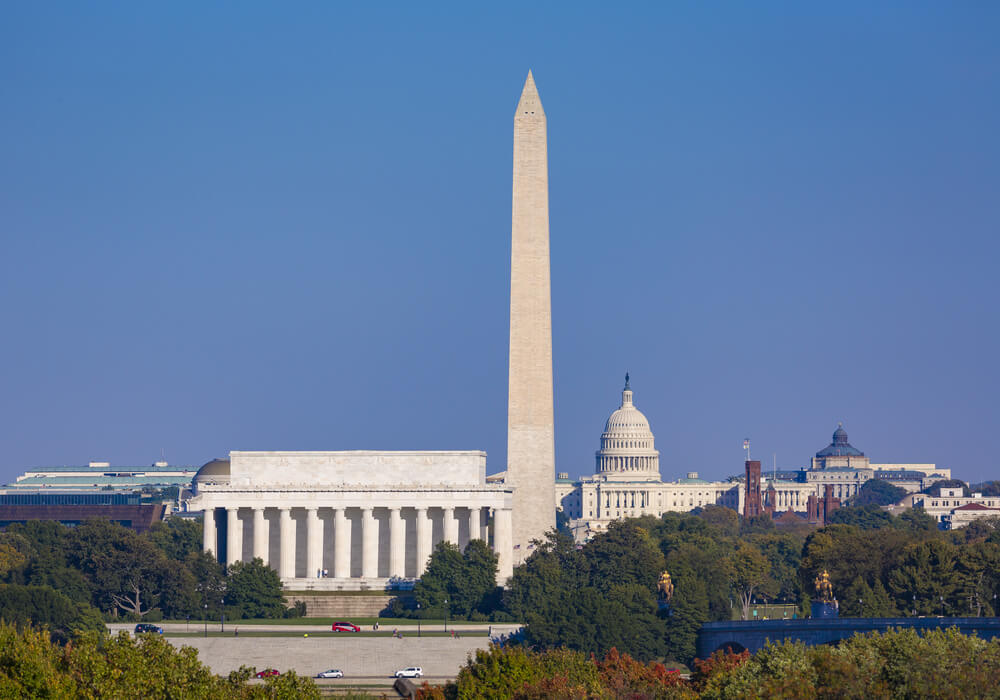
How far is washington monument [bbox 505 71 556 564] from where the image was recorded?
139375 millimetres

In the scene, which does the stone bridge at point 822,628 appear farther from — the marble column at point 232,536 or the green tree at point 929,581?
the marble column at point 232,536

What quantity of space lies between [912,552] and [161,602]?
42780mm

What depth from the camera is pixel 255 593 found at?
12925 centimetres

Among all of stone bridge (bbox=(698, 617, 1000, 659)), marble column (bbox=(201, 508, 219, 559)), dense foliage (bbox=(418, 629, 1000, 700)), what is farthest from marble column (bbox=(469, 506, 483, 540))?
dense foliage (bbox=(418, 629, 1000, 700))

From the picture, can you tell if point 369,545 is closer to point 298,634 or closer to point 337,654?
point 298,634

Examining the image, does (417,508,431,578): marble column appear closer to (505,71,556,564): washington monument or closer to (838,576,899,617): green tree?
(505,71,556,564): washington monument

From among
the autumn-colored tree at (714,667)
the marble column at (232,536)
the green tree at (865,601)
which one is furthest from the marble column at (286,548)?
the autumn-colored tree at (714,667)

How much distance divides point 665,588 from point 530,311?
85.5ft

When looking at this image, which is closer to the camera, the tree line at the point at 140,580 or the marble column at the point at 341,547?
the tree line at the point at 140,580

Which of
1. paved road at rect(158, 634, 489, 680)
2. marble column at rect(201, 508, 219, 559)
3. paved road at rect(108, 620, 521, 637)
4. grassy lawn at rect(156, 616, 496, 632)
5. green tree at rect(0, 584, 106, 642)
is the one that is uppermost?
marble column at rect(201, 508, 219, 559)

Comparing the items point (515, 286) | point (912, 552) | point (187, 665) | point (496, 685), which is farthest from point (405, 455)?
point (187, 665)

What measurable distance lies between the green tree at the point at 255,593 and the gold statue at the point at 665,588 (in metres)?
22.5

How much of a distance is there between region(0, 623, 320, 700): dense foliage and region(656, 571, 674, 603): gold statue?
55.3 metres

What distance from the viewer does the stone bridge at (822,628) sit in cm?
9494
